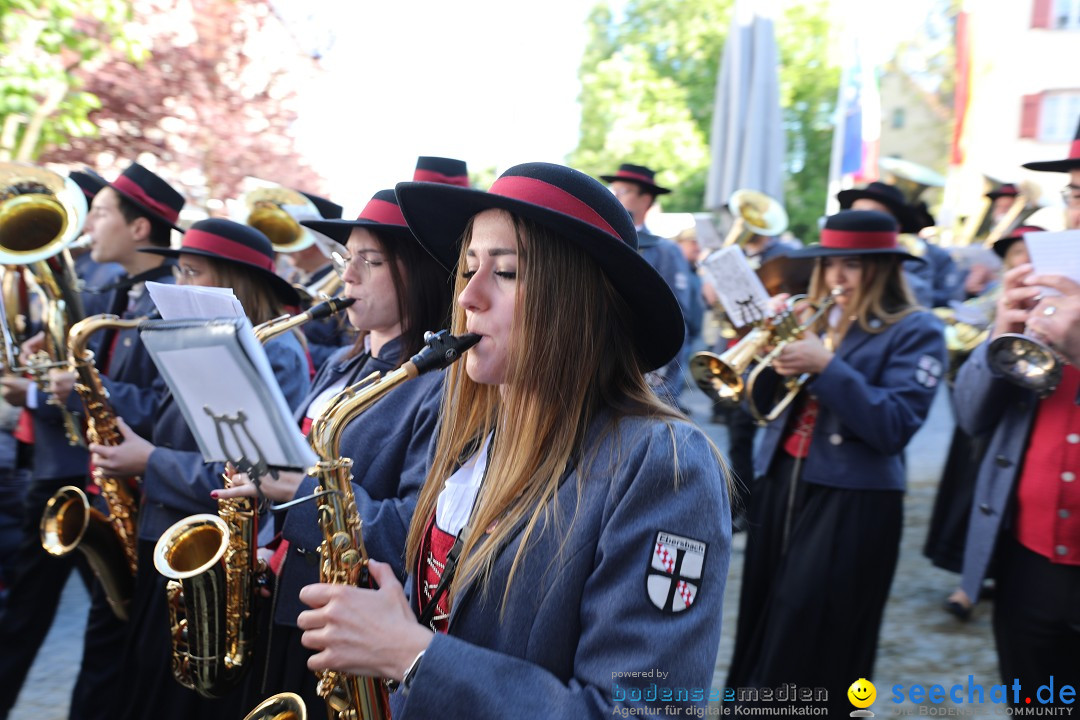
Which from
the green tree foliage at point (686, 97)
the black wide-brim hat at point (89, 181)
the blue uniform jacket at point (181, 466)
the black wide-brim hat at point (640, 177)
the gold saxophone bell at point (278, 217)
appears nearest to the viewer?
the blue uniform jacket at point (181, 466)

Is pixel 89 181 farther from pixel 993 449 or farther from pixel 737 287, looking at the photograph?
pixel 993 449

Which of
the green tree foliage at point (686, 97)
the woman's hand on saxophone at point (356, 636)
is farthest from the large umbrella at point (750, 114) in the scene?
the green tree foliage at point (686, 97)

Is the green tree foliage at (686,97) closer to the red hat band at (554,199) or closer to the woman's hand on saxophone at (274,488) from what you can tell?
the woman's hand on saxophone at (274,488)

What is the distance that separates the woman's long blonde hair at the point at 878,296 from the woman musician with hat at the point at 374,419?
6.53 feet

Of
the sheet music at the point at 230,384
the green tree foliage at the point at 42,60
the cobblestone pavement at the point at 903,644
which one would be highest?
the green tree foliage at the point at 42,60

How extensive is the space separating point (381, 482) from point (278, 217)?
12.2 feet

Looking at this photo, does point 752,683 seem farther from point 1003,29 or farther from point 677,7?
point 677,7

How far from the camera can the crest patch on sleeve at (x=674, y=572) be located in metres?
1.65

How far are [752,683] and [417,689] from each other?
279 cm

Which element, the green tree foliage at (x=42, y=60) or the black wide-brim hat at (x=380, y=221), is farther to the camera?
the green tree foliage at (x=42, y=60)

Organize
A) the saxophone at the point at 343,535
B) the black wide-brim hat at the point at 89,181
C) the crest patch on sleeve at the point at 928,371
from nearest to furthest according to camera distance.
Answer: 1. the saxophone at the point at 343,535
2. the crest patch on sleeve at the point at 928,371
3. the black wide-brim hat at the point at 89,181

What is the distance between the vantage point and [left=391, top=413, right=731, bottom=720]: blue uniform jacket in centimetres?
164

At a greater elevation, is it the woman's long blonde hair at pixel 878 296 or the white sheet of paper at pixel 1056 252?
the white sheet of paper at pixel 1056 252

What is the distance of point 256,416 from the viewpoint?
1865 mm
